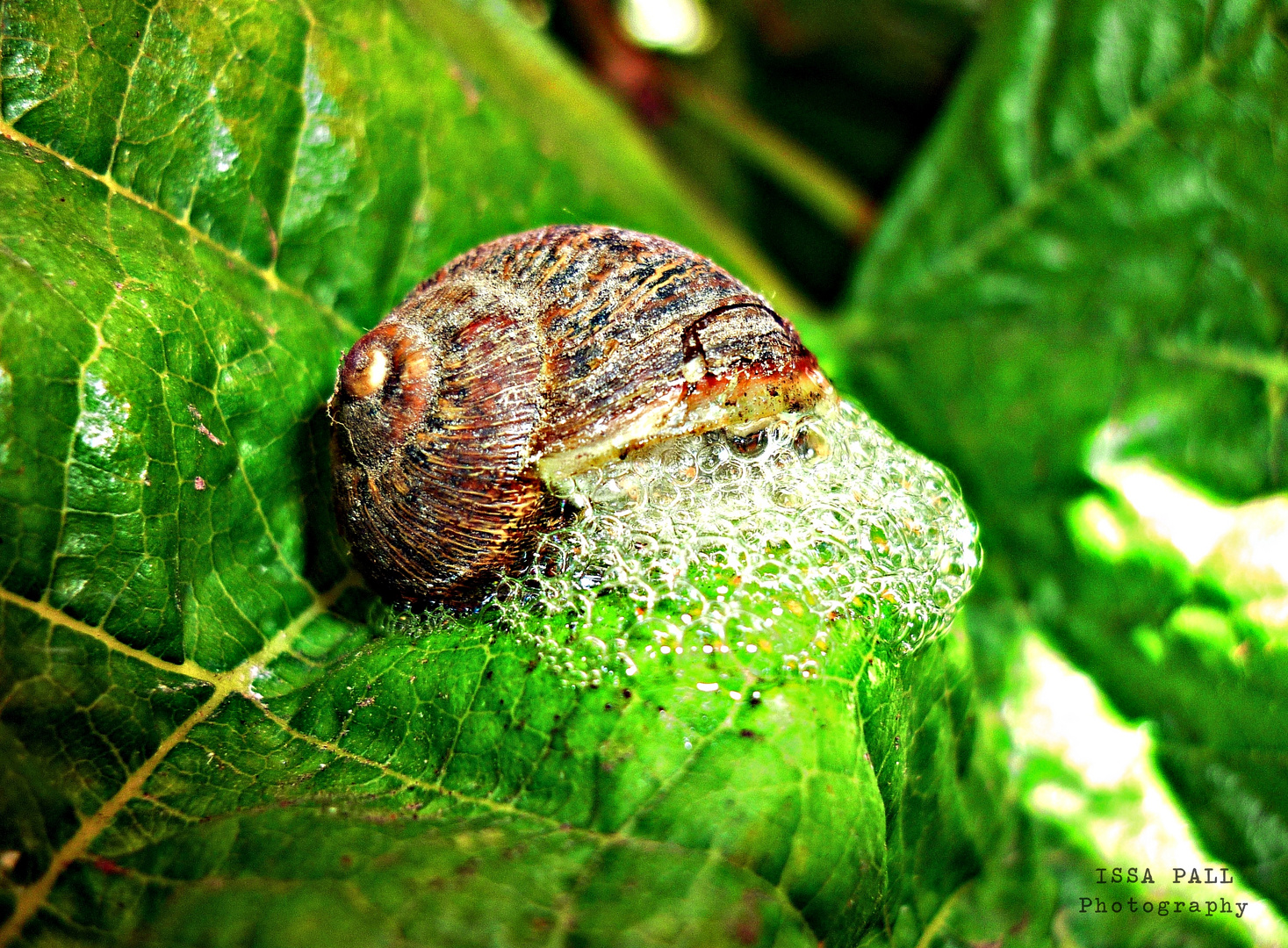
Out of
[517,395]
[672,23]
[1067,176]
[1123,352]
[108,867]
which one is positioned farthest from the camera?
[672,23]

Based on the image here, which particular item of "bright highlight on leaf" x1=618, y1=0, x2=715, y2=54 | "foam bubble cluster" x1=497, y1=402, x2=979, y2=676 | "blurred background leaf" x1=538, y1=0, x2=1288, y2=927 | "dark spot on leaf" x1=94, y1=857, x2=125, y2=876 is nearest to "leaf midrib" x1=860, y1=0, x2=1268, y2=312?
"blurred background leaf" x1=538, y1=0, x2=1288, y2=927

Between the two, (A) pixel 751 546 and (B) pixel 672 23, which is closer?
(A) pixel 751 546

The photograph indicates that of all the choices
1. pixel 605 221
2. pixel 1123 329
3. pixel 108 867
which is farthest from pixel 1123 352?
pixel 108 867

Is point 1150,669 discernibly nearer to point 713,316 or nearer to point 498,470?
point 713,316

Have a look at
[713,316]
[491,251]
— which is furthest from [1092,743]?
[491,251]

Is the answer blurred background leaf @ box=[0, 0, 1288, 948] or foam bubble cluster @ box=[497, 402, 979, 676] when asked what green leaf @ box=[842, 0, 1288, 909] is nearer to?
blurred background leaf @ box=[0, 0, 1288, 948]

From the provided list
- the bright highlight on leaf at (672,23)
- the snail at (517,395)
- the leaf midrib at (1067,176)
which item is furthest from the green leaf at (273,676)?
the bright highlight on leaf at (672,23)

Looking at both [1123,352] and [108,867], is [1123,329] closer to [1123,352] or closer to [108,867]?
[1123,352]
